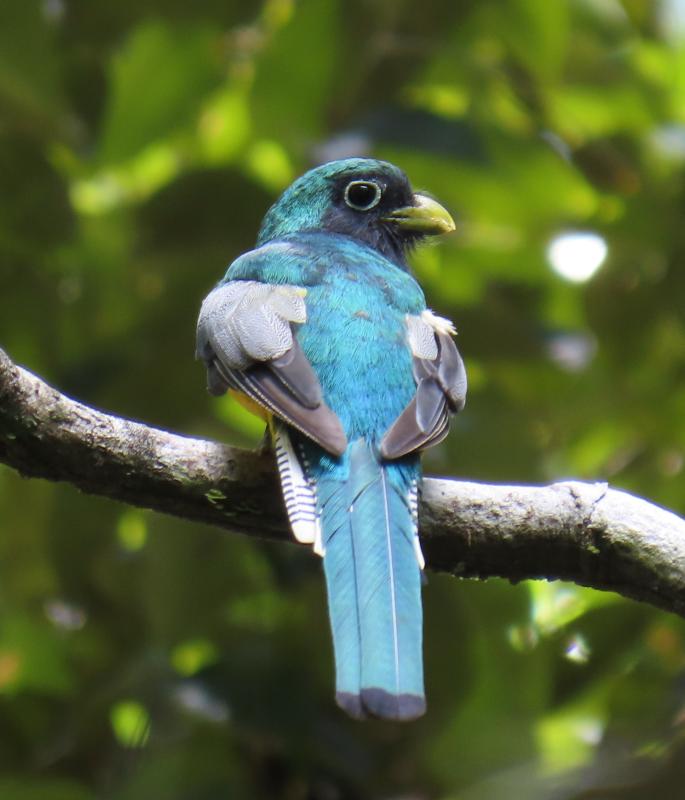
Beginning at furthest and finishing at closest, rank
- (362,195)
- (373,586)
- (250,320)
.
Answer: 1. (362,195)
2. (250,320)
3. (373,586)

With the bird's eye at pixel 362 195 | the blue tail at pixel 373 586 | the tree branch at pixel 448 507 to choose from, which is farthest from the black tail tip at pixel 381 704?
the bird's eye at pixel 362 195

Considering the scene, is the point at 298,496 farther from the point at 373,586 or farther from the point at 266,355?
the point at 266,355

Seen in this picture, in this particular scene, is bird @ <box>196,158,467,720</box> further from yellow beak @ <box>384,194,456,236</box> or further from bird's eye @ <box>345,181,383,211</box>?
bird's eye @ <box>345,181,383,211</box>

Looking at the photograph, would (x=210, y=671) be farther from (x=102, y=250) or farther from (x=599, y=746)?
(x=102, y=250)

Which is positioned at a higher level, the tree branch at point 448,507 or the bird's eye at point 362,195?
the bird's eye at point 362,195

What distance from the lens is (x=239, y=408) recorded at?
4852 mm

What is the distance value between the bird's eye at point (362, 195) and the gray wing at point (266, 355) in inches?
32.7

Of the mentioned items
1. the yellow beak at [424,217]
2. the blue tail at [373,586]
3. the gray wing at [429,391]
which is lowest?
the blue tail at [373,586]

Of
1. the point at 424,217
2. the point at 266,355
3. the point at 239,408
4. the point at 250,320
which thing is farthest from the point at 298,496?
the point at 239,408

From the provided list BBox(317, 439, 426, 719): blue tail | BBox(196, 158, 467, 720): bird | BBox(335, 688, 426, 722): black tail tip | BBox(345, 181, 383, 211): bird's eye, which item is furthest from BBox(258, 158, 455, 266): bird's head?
BBox(335, 688, 426, 722): black tail tip

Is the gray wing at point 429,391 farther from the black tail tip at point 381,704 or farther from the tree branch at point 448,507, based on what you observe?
the black tail tip at point 381,704

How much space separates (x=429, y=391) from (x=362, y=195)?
139 cm

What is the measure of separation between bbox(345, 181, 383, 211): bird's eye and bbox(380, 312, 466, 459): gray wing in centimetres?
82

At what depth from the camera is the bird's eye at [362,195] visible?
4.43 meters
